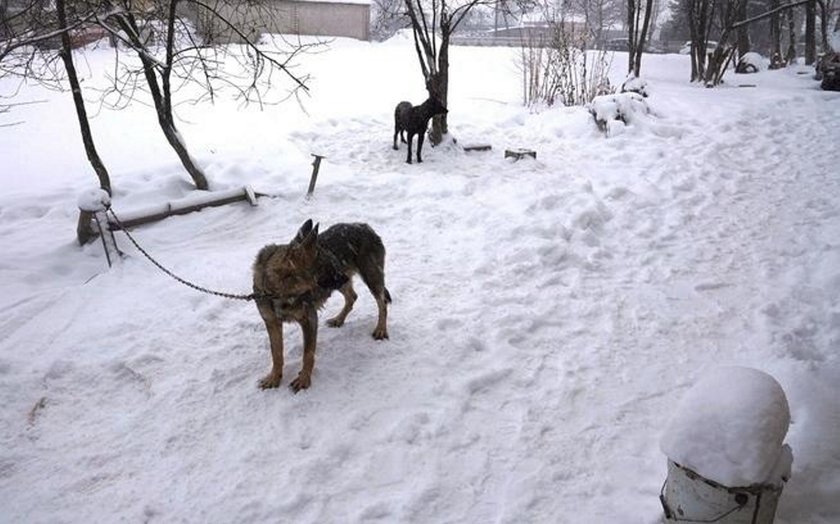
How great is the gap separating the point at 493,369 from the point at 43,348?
3718 millimetres

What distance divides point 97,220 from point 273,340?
3181mm

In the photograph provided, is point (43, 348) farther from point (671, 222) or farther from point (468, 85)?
point (468, 85)

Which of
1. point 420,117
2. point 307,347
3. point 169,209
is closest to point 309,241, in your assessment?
point 307,347

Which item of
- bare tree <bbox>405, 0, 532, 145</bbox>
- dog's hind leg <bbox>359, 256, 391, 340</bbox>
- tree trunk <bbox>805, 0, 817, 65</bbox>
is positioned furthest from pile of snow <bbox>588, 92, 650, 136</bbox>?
tree trunk <bbox>805, 0, 817, 65</bbox>

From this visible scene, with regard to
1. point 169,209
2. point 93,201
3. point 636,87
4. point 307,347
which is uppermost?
point 636,87

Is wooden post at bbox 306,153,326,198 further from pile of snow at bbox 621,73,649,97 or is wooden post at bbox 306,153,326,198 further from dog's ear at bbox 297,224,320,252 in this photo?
pile of snow at bbox 621,73,649,97

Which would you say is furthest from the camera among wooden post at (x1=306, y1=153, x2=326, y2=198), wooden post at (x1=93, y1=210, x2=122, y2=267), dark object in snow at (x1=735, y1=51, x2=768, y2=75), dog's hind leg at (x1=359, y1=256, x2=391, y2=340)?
dark object in snow at (x1=735, y1=51, x2=768, y2=75)

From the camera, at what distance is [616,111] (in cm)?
1178

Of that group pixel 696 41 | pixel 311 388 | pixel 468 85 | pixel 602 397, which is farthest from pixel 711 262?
pixel 696 41

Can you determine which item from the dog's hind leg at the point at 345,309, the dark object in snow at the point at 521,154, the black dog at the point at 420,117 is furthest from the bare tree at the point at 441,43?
the dog's hind leg at the point at 345,309

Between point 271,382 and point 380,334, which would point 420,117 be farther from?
point 271,382

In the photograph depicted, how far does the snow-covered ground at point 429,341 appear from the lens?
10.2 feet

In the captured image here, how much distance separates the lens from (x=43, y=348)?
14.4 feet

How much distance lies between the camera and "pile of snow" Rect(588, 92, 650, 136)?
1158 centimetres
